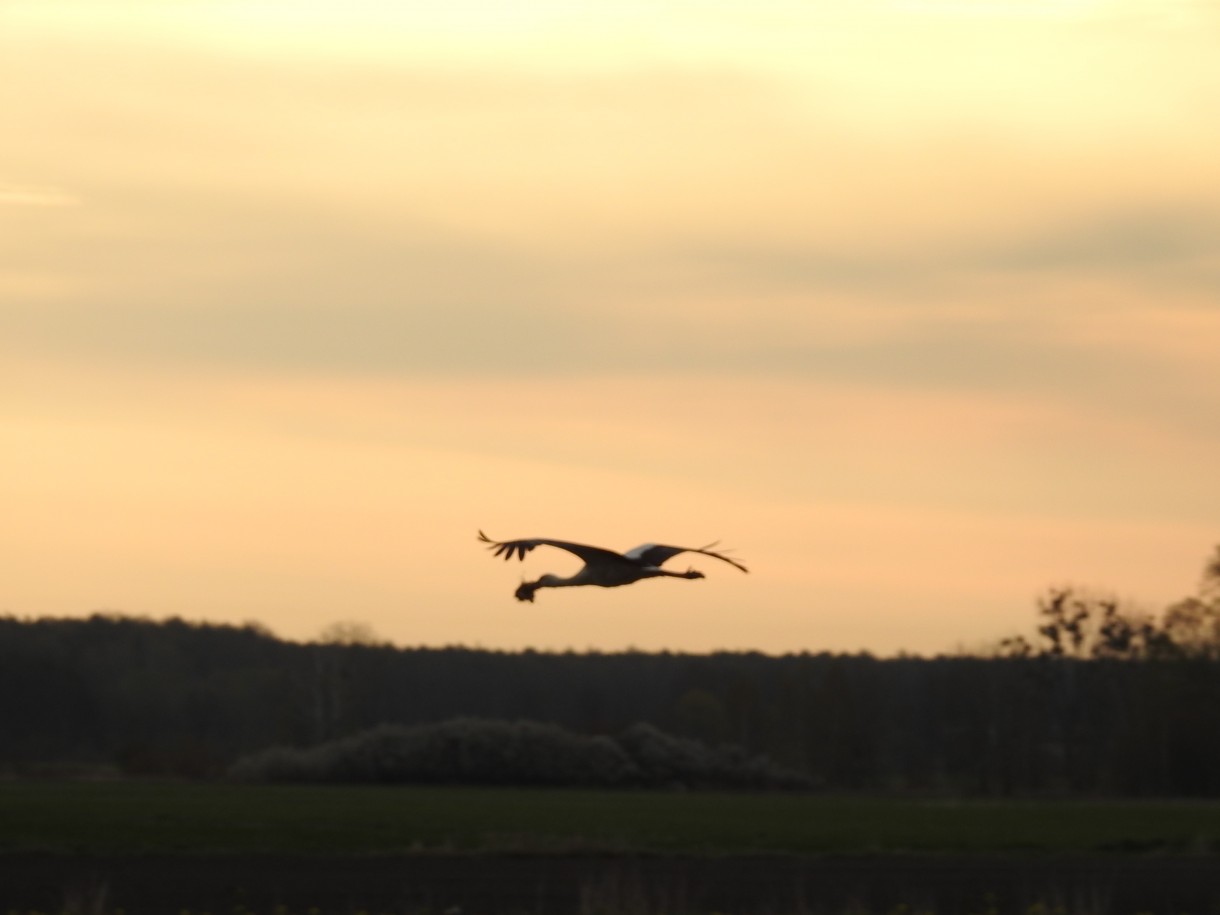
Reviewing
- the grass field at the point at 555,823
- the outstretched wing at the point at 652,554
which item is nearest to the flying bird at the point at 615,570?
the outstretched wing at the point at 652,554

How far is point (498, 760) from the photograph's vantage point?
10612 centimetres

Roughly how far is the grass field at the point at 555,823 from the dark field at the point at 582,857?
0.53ft

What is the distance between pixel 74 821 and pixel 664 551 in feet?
139

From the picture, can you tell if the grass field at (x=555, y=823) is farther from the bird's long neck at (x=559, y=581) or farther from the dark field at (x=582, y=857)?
the bird's long neck at (x=559, y=581)

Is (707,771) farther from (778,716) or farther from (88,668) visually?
(88,668)

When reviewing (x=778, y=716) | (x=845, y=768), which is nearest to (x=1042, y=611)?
(x=845, y=768)

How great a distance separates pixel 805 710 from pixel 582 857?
8711 cm

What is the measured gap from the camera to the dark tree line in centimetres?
10031

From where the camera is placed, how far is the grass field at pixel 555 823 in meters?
51.7

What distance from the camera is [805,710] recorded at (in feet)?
438

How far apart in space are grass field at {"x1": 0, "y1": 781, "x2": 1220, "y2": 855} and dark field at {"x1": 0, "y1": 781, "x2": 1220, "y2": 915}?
162mm

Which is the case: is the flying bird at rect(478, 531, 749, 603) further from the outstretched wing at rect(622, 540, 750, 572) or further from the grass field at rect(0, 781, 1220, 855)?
the grass field at rect(0, 781, 1220, 855)

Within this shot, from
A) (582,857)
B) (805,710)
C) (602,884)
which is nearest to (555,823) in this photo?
(582,857)

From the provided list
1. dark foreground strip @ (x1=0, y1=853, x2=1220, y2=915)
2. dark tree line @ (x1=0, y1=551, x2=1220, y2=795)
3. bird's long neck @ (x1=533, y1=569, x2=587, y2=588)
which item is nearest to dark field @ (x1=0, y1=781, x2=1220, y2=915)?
dark foreground strip @ (x1=0, y1=853, x2=1220, y2=915)
